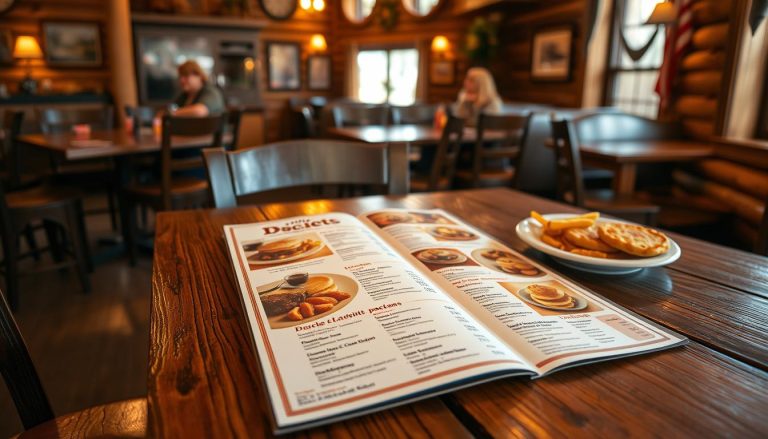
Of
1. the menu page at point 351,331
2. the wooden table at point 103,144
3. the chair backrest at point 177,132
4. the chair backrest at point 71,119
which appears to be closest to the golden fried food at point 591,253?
the menu page at point 351,331

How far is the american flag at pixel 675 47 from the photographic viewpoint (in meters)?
3.59

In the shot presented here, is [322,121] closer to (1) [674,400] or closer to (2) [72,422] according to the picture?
(2) [72,422]

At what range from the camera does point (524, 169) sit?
14.2 feet

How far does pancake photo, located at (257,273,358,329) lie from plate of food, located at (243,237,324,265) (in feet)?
0.26

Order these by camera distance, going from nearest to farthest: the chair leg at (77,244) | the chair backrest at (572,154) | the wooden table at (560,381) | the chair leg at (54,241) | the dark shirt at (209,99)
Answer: the wooden table at (560,381) < the chair backrest at (572,154) < the chair leg at (77,244) < the chair leg at (54,241) < the dark shirt at (209,99)

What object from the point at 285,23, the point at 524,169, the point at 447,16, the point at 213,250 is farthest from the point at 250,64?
the point at 213,250

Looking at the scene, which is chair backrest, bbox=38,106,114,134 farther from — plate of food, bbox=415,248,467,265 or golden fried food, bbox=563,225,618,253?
golden fried food, bbox=563,225,618,253

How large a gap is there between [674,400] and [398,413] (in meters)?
0.26

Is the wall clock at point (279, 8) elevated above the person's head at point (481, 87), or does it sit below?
above

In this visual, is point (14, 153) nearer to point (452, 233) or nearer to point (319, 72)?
point (452, 233)

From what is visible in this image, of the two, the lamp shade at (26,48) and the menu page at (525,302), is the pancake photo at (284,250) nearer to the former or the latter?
the menu page at (525,302)

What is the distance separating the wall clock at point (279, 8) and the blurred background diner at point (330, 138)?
1.22 m

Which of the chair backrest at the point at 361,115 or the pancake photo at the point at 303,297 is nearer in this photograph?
the pancake photo at the point at 303,297

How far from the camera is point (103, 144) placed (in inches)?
114
